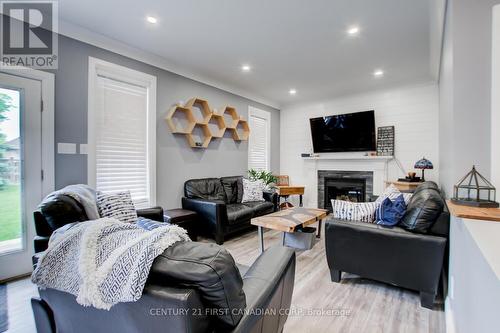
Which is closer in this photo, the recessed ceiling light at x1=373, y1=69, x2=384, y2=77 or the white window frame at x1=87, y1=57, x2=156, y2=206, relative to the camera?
the white window frame at x1=87, y1=57, x2=156, y2=206

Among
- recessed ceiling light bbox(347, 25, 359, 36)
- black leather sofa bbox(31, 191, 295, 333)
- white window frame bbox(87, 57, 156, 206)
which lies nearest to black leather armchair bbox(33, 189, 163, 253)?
black leather sofa bbox(31, 191, 295, 333)

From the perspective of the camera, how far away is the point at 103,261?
2.53 ft

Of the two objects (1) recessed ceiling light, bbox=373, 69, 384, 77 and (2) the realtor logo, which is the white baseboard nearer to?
(1) recessed ceiling light, bbox=373, 69, 384, 77

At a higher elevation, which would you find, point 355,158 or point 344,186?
point 355,158

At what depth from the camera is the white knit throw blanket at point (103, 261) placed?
723mm

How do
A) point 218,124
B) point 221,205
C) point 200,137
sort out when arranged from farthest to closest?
point 218,124
point 200,137
point 221,205

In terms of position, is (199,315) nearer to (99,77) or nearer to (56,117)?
(56,117)

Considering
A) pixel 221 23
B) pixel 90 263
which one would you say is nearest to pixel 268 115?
pixel 221 23

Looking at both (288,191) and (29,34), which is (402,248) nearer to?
(288,191)

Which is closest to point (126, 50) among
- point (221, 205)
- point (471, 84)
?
point (221, 205)

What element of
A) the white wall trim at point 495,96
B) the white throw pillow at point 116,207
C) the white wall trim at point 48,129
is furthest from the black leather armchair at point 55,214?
the white wall trim at point 495,96

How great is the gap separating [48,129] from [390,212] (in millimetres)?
3596

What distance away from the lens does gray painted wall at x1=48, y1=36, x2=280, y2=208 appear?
8.91 ft

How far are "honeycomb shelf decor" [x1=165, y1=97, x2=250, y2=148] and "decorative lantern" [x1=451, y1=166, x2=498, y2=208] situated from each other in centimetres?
340
